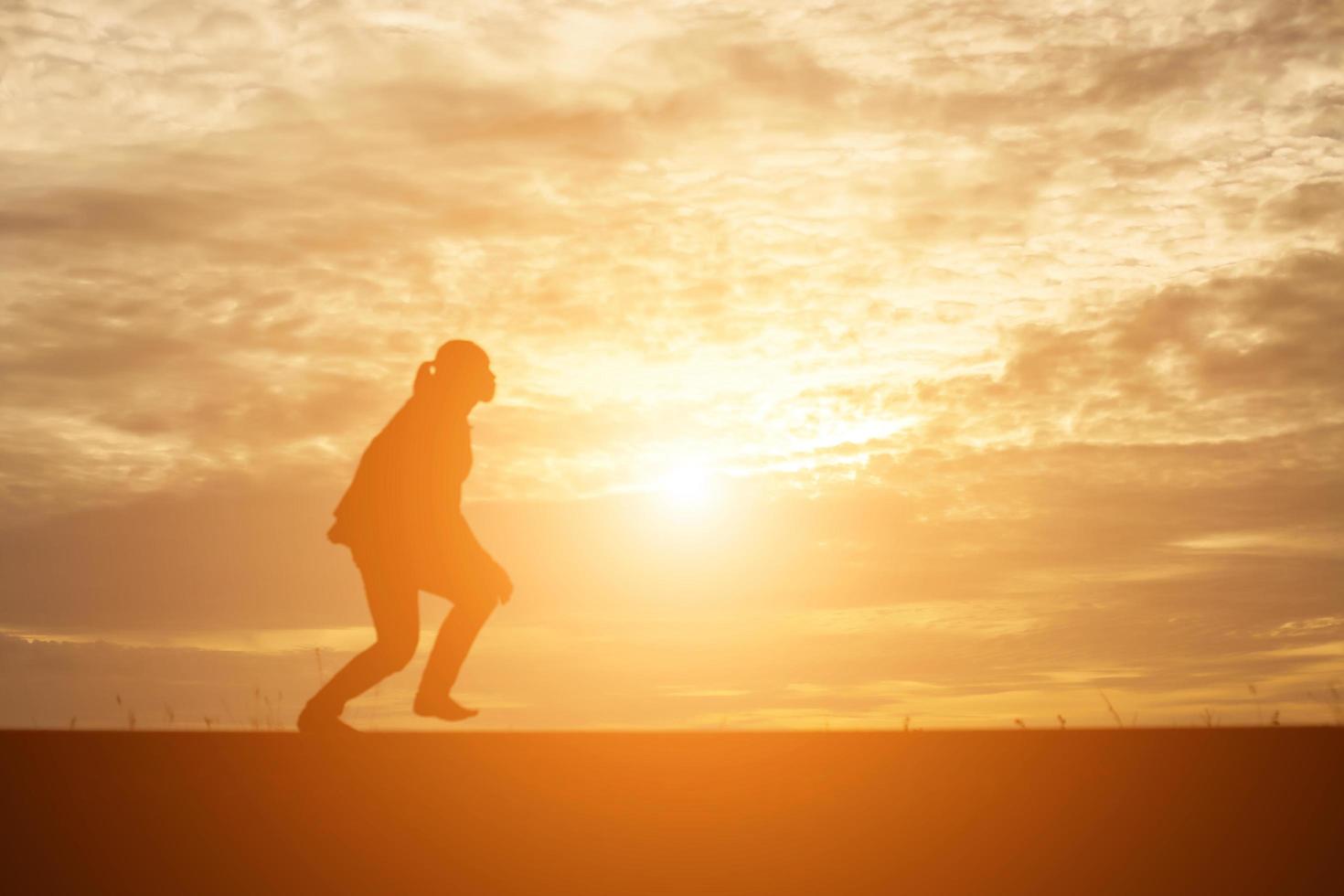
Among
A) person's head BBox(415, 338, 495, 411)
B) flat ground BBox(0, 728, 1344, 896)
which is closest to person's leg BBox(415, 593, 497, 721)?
flat ground BBox(0, 728, 1344, 896)

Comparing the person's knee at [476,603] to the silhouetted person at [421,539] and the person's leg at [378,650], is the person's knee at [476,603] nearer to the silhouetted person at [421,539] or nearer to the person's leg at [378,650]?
the silhouetted person at [421,539]

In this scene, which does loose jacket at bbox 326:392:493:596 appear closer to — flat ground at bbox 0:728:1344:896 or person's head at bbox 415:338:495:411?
person's head at bbox 415:338:495:411

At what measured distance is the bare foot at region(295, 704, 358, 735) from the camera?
941cm

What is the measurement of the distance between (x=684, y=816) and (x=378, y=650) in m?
3.46

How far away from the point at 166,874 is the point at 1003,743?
17.8ft

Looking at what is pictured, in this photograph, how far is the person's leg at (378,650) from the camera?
9.44 metres

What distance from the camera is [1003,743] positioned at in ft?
30.4

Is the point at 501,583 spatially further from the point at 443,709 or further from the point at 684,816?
the point at 684,816

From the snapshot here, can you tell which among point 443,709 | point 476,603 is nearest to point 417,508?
point 476,603

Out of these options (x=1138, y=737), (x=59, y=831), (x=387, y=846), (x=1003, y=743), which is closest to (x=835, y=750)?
(x=1003, y=743)

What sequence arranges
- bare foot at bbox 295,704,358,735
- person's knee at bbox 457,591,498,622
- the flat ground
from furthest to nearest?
person's knee at bbox 457,591,498,622 → bare foot at bbox 295,704,358,735 → the flat ground

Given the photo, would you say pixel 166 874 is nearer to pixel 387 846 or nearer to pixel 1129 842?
pixel 387 846

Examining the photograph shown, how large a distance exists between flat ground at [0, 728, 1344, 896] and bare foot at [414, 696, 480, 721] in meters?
0.41

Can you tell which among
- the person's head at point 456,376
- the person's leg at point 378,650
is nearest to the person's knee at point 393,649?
the person's leg at point 378,650
